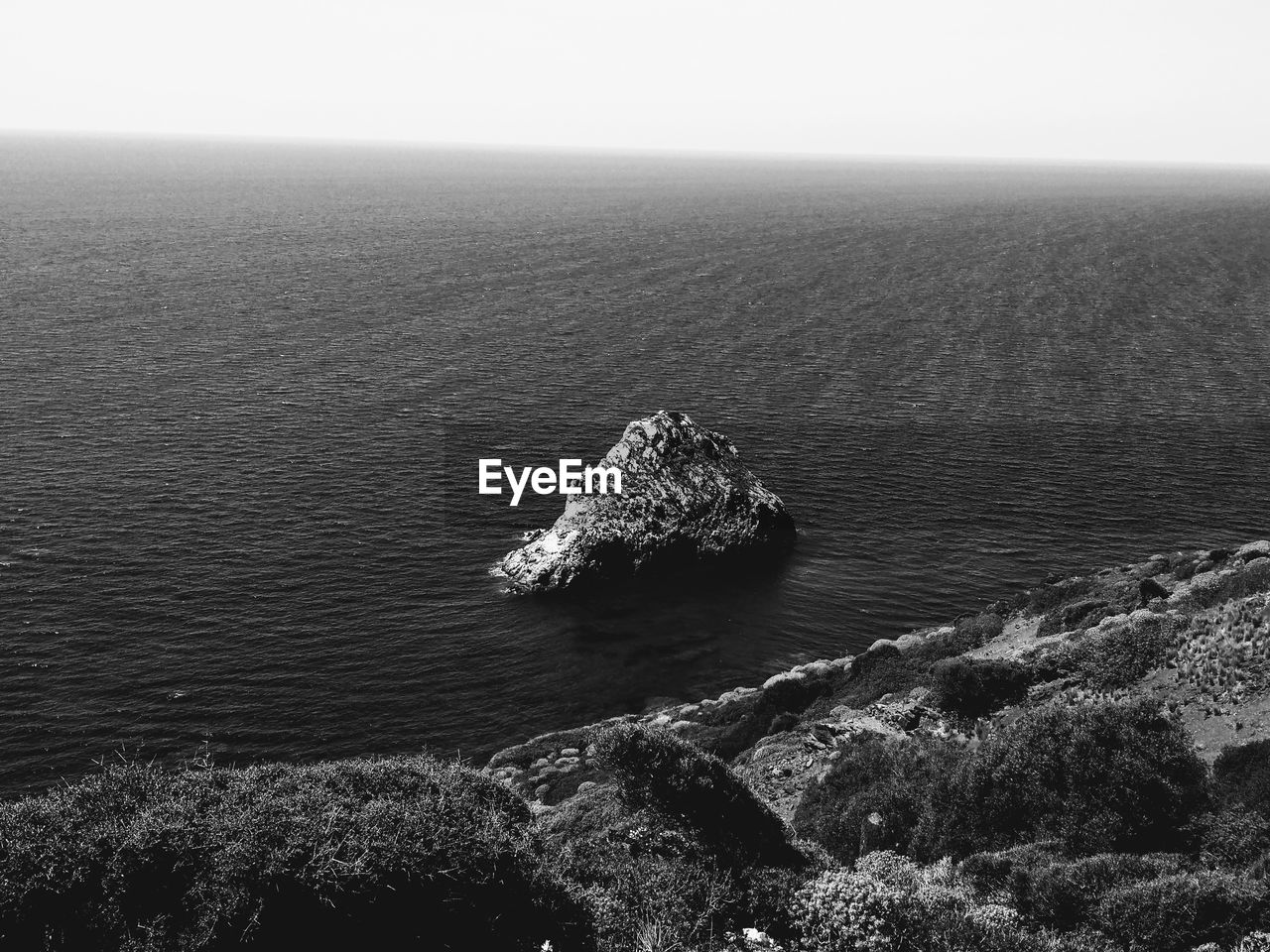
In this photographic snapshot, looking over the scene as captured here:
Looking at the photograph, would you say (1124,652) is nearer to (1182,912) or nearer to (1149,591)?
(1149,591)

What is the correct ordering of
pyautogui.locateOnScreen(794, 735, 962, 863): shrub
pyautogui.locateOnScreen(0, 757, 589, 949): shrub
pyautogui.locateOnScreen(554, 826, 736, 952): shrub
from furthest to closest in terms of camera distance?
pyautogui.locateOnScreen(794, 735, 962, 863): shrub
pyautogui.locateOnScreen(554, 826, 736, 952): shrub
pyautogui.locateOnScreen(0, 757, 589, 949): shrub

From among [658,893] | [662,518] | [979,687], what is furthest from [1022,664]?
[662,518]

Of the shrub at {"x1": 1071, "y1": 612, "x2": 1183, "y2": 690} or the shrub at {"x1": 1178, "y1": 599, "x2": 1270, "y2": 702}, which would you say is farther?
the shrub at {"x1": 1071, "y1": 612, "x2": 1183, "y2": 690}

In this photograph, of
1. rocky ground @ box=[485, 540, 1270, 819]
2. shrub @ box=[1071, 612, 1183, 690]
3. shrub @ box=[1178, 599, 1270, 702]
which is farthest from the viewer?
shrub @ box=[1071, 612, 1183, 690]

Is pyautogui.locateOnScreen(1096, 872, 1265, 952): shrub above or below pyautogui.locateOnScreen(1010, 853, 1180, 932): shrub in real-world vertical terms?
above

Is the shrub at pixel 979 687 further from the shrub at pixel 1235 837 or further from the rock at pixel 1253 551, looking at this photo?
the rock at pixel 1253 551

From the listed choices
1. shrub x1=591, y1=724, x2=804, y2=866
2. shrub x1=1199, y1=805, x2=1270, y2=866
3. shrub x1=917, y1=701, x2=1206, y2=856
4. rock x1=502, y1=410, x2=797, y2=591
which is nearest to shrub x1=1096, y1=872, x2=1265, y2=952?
shrub x1=1199, y1=805, x2=1270, y2=866

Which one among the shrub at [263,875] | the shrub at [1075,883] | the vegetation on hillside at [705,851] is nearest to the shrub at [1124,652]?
the vegetation on hillside at [705,851]

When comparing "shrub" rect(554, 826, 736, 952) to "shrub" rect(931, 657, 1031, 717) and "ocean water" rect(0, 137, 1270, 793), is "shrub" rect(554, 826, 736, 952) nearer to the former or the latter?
"shrub" rect(931, 657, 1031, 717)
